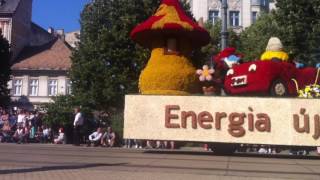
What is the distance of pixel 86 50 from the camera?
1320 inches

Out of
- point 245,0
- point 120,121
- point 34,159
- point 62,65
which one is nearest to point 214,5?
point 245,0

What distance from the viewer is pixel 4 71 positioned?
168 feet

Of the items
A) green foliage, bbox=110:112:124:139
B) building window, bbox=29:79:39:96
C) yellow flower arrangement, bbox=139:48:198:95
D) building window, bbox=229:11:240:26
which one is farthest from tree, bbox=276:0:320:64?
building window, bbox=29:79:39:96

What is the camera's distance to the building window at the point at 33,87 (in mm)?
62281

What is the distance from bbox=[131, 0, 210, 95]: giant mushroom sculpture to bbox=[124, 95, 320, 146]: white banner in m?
0.67

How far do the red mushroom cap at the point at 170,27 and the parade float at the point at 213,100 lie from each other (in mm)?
33

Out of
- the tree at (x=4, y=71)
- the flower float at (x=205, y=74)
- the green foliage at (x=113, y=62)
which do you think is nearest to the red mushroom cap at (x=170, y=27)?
the flower float at (x=205, y=74)

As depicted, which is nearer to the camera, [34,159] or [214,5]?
[34,159]

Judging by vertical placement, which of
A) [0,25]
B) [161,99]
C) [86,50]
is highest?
[0,25]

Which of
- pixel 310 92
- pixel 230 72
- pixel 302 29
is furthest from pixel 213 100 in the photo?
pixel 302 29

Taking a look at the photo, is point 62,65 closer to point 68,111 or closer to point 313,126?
point 68,111

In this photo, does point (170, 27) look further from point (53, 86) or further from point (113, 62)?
point (53, 86)

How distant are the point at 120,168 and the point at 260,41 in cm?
3660

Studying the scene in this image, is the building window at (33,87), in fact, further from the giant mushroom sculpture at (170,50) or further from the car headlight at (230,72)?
the car headlight at (230,72)
